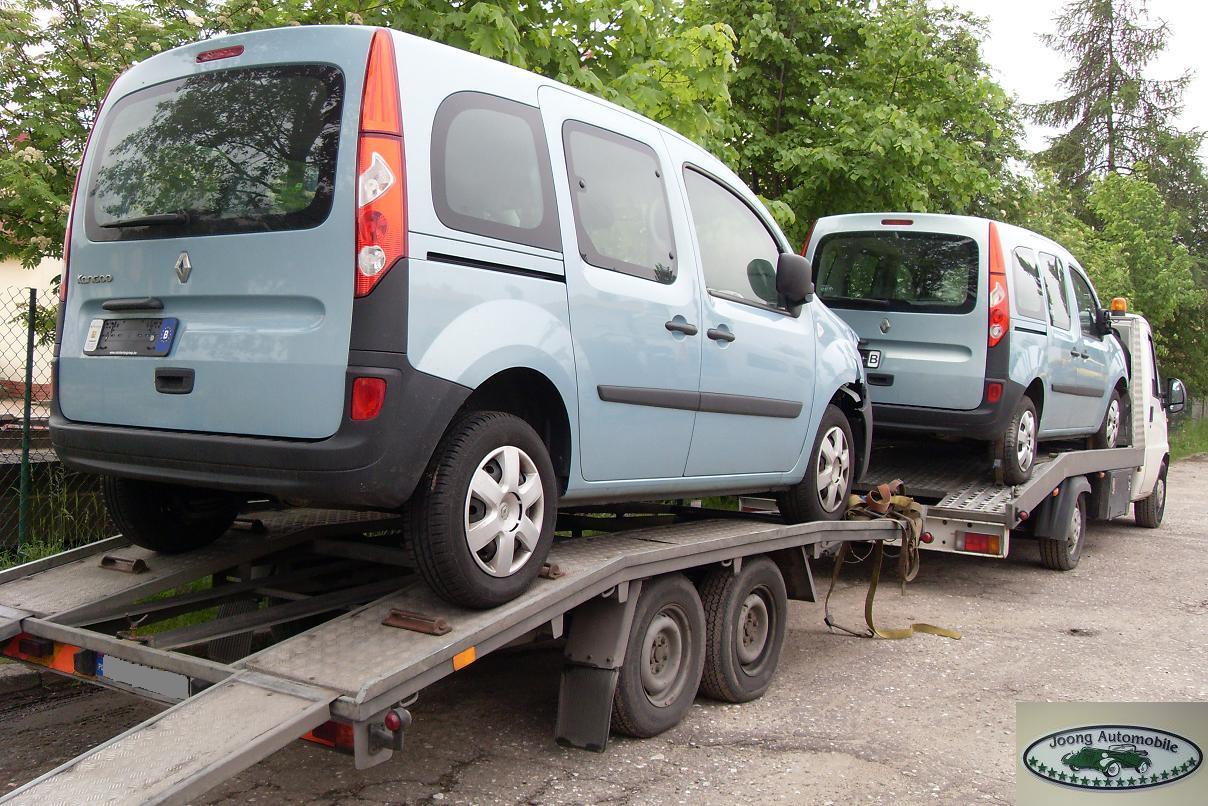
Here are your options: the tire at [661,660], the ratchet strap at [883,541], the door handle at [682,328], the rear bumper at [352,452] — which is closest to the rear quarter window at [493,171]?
the rear bumper at [352,452]

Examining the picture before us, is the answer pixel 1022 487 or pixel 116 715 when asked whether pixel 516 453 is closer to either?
pixel 116 715

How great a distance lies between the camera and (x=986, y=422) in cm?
709

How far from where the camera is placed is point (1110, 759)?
1.78 meters

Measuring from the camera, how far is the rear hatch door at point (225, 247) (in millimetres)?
3309

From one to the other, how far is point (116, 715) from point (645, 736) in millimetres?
2192

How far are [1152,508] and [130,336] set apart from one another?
1074 cm

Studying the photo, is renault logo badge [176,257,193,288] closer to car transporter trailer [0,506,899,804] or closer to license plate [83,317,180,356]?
license plate [83,317,180,356]

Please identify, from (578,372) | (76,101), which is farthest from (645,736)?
(76,101)

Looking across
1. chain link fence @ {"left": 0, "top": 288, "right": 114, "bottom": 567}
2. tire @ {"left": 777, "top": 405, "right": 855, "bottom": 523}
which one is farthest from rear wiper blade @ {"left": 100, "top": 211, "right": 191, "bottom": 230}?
tire @ {"left": 777, "top": 405, "right": 855, "bottom": 523}

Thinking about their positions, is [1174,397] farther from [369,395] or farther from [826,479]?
[369,395]

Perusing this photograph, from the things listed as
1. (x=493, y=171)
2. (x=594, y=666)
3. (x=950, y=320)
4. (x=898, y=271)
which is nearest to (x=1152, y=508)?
(x=950, y=320)

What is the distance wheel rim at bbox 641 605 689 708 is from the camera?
4359mm

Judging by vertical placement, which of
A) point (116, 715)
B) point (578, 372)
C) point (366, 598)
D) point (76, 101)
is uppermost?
point (76, 101)

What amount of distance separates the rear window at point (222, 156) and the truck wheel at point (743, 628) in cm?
247
